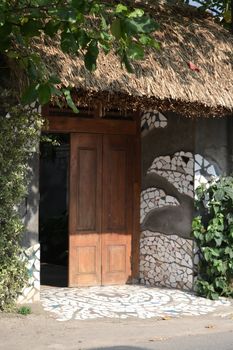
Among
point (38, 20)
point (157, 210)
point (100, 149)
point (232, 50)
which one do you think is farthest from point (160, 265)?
point (38, 20)

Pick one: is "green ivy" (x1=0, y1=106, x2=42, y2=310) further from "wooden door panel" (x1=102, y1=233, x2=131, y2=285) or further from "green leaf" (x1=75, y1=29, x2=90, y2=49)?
"green leaf" (x1=75, y1=29, x2=90, y2=49)

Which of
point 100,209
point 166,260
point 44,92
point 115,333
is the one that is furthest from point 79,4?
point 166,260

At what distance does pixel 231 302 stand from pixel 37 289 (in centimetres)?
273

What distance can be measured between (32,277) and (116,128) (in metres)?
2.94

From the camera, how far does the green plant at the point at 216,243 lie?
8547 mm

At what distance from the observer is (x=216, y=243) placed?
8.54m

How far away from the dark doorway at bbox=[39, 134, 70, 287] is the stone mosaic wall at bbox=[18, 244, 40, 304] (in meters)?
1.41

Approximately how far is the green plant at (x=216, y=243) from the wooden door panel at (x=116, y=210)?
4.41ft

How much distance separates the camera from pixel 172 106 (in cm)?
862

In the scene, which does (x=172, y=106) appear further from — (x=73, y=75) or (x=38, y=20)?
(x=38, y=20)

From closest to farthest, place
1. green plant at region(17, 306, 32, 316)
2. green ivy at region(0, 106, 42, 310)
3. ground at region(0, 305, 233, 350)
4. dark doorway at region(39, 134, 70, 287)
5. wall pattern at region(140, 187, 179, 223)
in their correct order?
ground at region(0, 305, 233, 350), green ivy at region(0, 106, 42, 310), green plant at region(17, 306, 32, 316), wall pattern at region(140, 187, 179, 223), dark doorway at region(39, 134, 70, 287)

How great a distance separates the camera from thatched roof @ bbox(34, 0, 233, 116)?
304 inches

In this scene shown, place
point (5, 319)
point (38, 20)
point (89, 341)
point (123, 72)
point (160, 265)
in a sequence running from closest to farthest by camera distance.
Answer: point (38, 20), point (89, 341), point (5, 319), point (123, 72), point (160, 265)

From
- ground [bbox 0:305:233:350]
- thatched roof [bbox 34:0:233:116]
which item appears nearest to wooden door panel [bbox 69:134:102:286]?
thatched roof [bbox 34:0:233:116]
